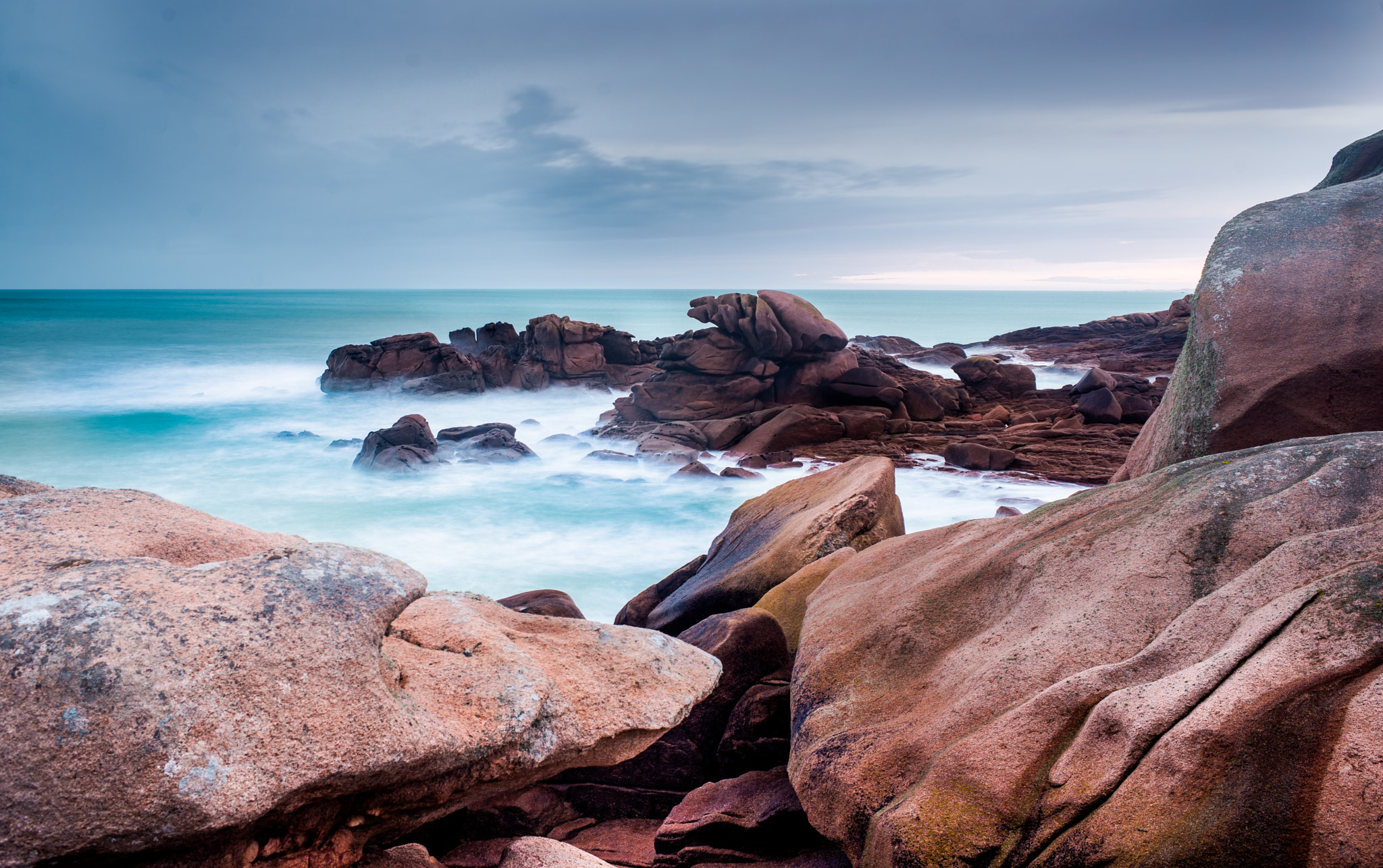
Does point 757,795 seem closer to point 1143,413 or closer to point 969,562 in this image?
point 969,562

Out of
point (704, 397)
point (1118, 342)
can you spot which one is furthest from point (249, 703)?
point (1118, 342)

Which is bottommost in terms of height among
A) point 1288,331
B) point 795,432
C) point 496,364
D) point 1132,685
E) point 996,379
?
point 795,432

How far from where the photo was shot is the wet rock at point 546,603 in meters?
8.09

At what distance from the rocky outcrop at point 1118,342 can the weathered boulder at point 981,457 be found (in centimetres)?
1505

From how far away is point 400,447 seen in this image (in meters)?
18.7

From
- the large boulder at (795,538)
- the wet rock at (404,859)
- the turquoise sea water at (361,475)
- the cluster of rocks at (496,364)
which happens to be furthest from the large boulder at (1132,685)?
the cluster of rocks at (496,364)

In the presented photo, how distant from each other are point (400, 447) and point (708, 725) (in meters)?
15.6

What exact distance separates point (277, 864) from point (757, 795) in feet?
7.55

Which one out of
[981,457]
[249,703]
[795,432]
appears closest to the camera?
[249,703]

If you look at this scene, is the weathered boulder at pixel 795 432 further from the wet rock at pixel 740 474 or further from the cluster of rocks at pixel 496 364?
the cluster of rocks at pixel 496 364

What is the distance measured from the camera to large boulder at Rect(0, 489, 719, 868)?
7.29ft

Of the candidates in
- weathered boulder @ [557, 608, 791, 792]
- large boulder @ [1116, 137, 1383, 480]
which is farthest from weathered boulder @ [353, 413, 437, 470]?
large boulder @ [1116, 137, 1383, 480]

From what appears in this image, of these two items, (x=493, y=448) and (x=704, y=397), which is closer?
(x=493, y=448)

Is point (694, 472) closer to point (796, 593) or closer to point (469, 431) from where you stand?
point (469, 431)
